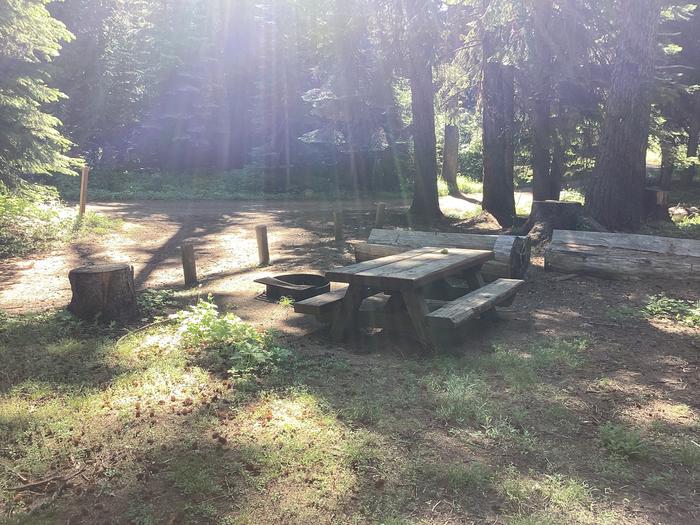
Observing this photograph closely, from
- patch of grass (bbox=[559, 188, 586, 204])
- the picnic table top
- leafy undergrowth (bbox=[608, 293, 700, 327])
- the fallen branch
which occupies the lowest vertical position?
leafy undergrowth (bbox=[608, 293, 700, 327])

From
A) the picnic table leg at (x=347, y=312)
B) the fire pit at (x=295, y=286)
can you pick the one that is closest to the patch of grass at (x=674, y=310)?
the picnic table leg at (x=347, y=312)

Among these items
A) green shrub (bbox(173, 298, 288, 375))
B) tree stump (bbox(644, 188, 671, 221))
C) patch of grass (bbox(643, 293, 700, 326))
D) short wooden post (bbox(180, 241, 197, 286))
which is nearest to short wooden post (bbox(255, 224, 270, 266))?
short wooden post (bbox(180, 241, 197, 286))

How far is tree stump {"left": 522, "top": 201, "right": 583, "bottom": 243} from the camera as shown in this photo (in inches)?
407

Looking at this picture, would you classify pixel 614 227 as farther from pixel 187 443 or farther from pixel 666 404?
pixel 187 443

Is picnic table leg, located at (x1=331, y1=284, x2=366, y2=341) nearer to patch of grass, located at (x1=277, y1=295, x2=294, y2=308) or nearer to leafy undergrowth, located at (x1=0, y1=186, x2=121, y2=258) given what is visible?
patch of grass, located at (x1=277, y1=295, x2=294, y2=308)

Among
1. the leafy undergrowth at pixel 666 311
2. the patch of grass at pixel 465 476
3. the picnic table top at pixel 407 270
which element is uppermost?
the picnic table top at pixel 407 270

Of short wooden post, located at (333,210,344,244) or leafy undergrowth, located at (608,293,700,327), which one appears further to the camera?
short wooden post, located at (333,210,344,244)

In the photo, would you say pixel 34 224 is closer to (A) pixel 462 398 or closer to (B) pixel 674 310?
(A) pixel 462 398

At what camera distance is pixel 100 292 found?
19.3 ft

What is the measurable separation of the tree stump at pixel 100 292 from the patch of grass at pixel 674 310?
6195 millimetres

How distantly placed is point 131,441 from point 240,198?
19503mm

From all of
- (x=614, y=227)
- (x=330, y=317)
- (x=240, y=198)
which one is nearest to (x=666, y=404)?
(x=330, y=317)

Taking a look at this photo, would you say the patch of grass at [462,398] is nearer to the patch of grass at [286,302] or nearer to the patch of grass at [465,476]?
the patch of grass at [465,476]

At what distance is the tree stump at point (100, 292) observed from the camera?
19.1 ft
